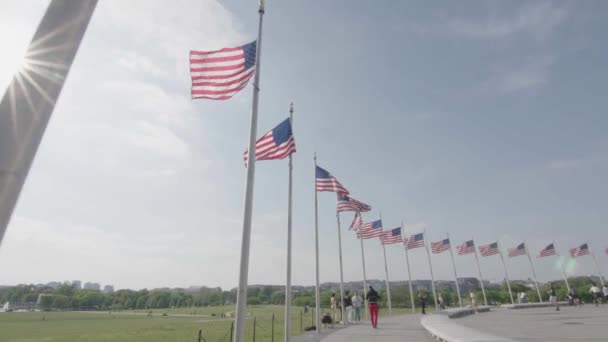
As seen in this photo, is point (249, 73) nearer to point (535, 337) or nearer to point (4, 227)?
point (4, 227)

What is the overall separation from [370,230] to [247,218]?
19489mm

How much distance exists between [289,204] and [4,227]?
417 inches

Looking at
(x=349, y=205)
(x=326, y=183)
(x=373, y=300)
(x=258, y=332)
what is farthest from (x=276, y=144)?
(x=258, y=332)

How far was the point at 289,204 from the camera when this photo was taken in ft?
44.4

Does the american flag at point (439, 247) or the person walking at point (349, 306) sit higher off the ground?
the american flag at point (439, 247)

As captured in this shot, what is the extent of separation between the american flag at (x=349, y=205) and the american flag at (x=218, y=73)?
12228 millimetres

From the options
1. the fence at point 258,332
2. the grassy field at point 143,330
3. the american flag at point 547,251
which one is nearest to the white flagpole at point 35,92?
the fence at point 258,332

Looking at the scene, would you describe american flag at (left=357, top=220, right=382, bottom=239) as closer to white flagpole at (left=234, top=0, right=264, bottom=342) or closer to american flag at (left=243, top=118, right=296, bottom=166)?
american flag at (left=243, top=118, right=296, bottom=166)

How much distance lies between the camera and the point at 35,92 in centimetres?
340

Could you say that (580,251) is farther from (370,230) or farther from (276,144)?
(276,144)

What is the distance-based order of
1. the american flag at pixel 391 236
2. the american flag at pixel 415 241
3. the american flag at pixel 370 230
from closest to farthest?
the american flag at pixel 370 230
the american flag at pixel 391 236
the american flag at pixel 415 241

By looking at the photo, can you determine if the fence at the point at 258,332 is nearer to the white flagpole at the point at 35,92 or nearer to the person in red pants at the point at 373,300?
the person in red pants at the point at 373,300

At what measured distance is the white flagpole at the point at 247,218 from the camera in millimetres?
7848

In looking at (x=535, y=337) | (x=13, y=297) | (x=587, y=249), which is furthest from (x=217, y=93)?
(x=13, y=297)
